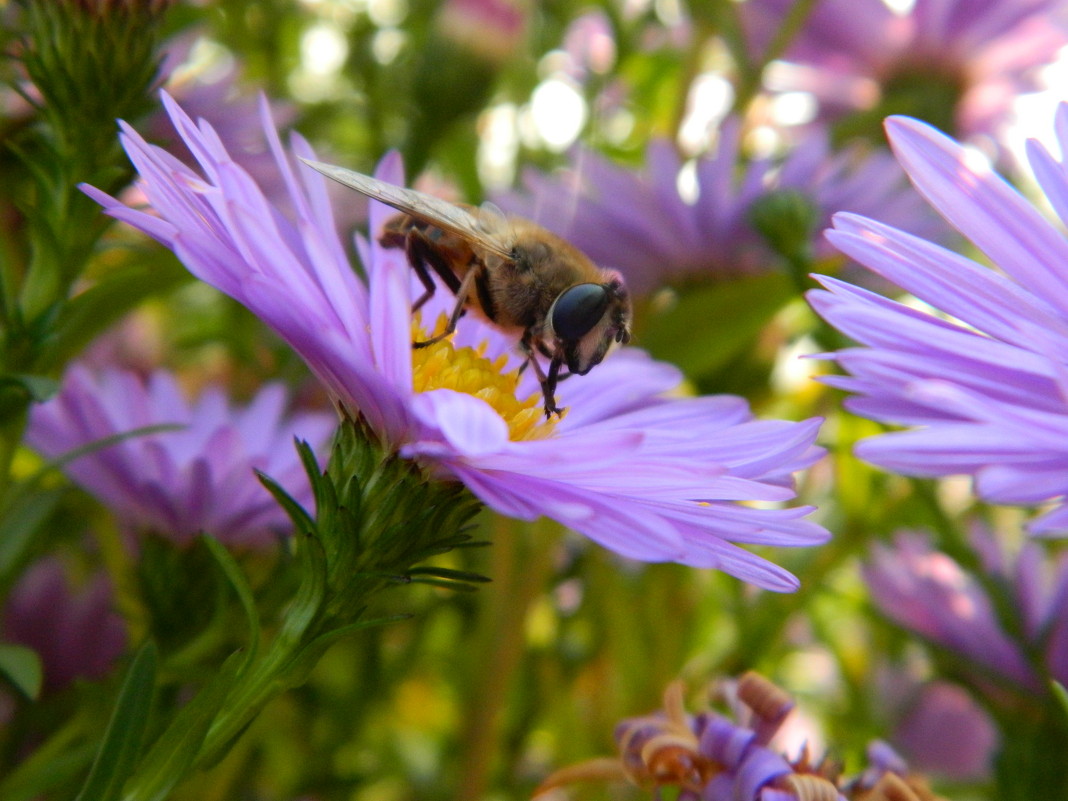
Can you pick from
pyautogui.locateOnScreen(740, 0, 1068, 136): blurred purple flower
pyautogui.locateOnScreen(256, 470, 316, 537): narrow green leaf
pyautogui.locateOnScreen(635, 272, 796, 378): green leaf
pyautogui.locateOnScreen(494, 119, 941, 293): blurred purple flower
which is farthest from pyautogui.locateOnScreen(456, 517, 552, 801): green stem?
pyautogui.locateOnScreen(740, 0, 1068, 136): blurred purple flower

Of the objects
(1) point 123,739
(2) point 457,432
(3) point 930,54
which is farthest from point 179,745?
(3) point 930,54

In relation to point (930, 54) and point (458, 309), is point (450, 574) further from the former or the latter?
point (930, 54)

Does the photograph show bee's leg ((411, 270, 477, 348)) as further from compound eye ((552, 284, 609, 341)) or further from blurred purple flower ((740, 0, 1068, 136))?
blurred purple flower ((740, 0, 1068, 136))

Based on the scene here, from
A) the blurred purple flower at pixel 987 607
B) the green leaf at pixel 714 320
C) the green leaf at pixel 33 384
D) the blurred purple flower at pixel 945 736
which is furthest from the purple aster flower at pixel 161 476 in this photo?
the blurred purple flower at pixel 945 736

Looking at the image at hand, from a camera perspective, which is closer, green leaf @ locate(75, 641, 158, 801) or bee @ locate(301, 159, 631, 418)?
green leaf @ locate(75, 641, 158, 801)

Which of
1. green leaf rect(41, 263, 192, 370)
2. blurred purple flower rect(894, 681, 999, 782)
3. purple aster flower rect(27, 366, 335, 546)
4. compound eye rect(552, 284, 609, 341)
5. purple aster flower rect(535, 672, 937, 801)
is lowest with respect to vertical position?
blurred purple flower rect(894, 681, 999, 782)

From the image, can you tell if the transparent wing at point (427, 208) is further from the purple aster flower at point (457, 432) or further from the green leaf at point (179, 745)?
the green leaf at point (179, 745)

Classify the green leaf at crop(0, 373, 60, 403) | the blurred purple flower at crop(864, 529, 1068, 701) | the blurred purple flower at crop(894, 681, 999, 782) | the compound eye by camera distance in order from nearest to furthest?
1. the green leaf at crop(0, 373, 60, 403)
2. the compound eye
3. the blurred purple flower at crop(864, 529, 1068, 701)
4. the blurred purple flower at crop(894, 681, 999, 782)
